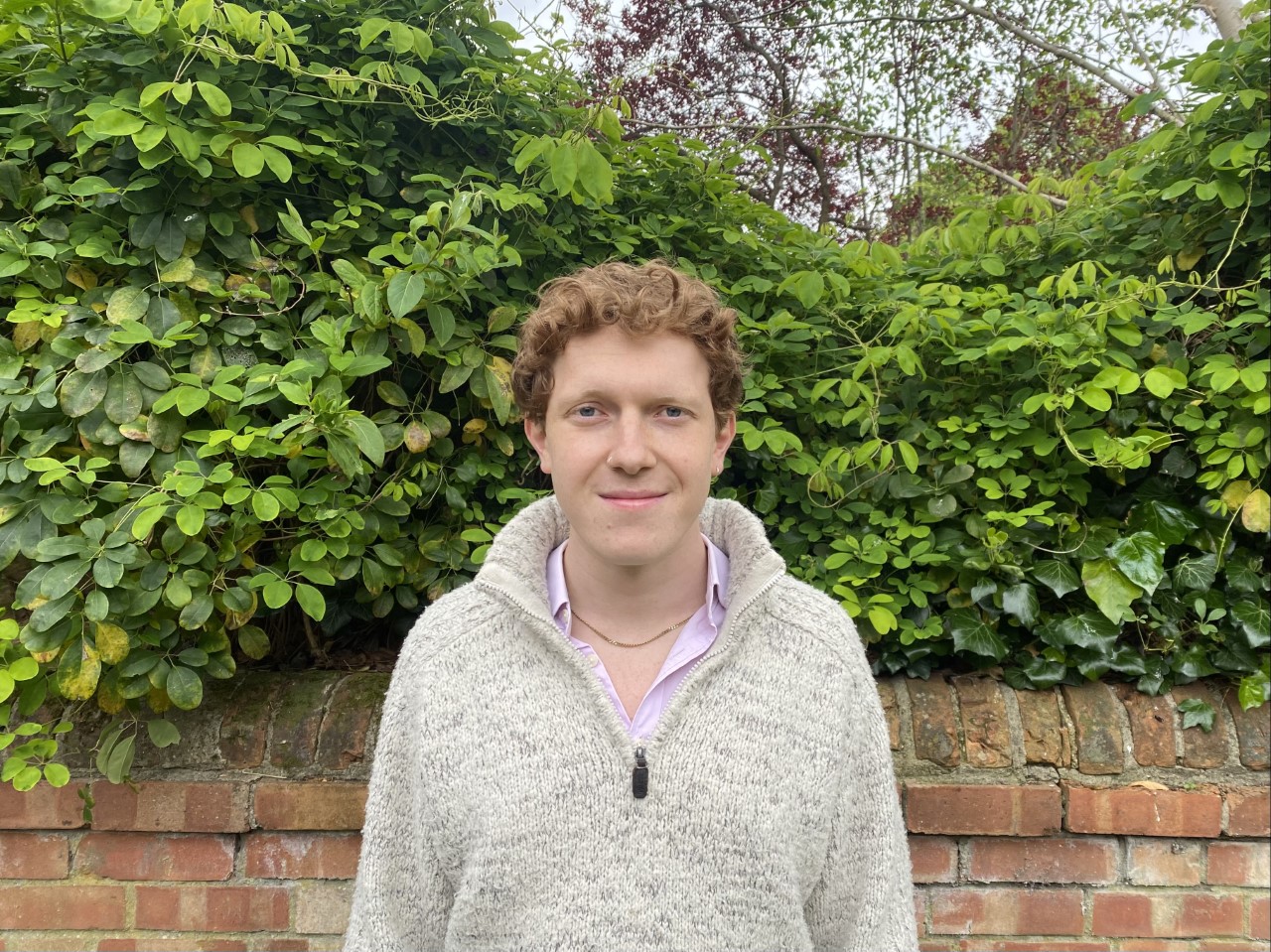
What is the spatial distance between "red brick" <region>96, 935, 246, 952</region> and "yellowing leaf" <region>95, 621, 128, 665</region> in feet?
2.58

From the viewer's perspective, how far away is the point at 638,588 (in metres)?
1.29

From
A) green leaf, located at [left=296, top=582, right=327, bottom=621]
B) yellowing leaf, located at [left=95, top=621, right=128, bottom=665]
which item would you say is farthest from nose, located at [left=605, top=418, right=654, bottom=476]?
yellowing leaf, located at [left=95, top=621, right=128, bottom=665]

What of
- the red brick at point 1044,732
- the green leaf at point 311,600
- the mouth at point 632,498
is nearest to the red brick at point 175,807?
the green leaf at point 311,600

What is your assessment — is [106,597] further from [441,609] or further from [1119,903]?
[1119,903]

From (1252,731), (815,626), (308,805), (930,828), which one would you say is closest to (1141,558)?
(1252,731)

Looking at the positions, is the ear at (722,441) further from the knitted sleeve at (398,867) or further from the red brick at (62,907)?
the red brick at (62,907)

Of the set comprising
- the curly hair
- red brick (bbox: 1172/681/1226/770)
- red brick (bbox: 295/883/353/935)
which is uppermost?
the curly hair

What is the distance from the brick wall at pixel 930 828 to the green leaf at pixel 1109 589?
236 mm

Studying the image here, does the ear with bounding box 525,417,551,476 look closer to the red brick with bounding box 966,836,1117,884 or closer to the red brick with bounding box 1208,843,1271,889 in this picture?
the red brick with bounding box 966,836,1117,884

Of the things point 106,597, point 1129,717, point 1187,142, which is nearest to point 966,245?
point 1187,142

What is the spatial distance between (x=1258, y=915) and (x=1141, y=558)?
94 cm

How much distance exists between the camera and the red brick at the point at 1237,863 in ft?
6.36

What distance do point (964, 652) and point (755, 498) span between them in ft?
2.29

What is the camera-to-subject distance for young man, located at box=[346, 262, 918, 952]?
1142 millimetres
